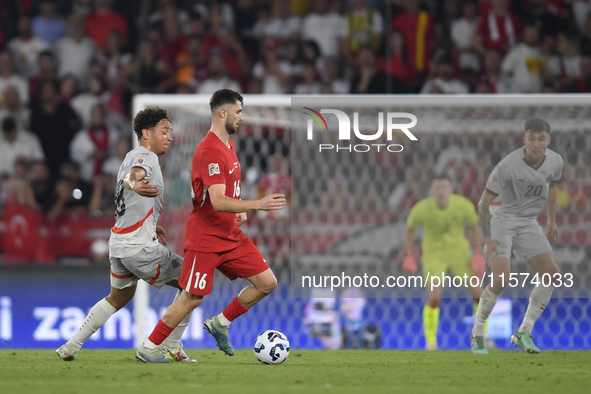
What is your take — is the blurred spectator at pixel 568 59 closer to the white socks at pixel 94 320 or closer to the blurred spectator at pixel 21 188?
the blurred spectator at pixel 21 188

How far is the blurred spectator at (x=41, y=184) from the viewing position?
9.77 meters

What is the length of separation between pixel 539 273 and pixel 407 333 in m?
1.43

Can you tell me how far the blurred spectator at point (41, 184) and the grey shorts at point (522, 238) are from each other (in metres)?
5.48

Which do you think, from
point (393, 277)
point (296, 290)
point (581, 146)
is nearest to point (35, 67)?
point (296, 290)

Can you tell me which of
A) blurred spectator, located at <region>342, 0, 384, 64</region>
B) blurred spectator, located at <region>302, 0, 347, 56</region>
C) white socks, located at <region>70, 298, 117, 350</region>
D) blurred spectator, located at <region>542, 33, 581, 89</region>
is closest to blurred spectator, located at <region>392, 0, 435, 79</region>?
blurred spectator, located at <region>342, 0, 384, 64</region>

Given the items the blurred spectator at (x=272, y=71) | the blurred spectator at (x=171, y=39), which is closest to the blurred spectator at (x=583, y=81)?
the blurred spectator at (x=272, y=71)

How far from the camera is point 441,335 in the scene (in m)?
7.36

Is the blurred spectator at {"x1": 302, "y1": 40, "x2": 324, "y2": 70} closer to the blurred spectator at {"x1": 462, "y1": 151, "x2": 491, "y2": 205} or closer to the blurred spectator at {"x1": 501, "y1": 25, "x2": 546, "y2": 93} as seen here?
the blurred spectator at {"x1": 501, "y1": 25, "x2": 546, "y2": 93}

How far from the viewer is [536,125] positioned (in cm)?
680

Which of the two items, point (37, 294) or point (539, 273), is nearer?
point (539, 273)

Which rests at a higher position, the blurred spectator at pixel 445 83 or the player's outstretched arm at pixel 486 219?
the blurred spectator at pixel 445 83

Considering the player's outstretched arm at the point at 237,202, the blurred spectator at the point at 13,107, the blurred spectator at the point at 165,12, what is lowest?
the player's outstretched arm at the point at 237,202

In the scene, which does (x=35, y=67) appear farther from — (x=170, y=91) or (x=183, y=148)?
(x=183, y=148)

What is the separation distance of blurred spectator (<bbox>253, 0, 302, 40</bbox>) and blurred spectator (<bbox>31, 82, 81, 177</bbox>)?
9.86ft
